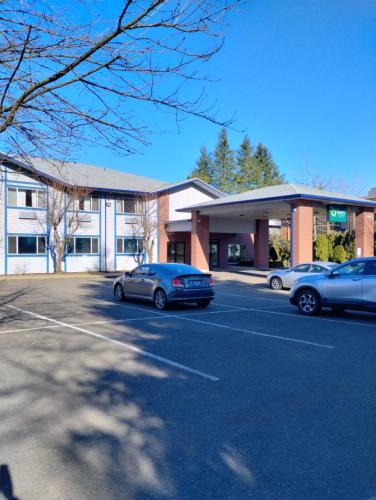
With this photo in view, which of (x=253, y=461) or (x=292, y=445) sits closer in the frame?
(x=253, y=461)

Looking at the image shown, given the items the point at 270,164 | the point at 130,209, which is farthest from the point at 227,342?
the point at 270,164

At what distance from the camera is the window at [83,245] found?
32.5 m

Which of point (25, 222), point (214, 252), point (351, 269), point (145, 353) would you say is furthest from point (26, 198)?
point (145, 353)

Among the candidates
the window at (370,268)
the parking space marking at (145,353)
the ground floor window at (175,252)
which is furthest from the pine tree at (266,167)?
the parking space marking at (145,353)

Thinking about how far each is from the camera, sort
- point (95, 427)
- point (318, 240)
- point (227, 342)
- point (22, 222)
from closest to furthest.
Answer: point (95, 427) → point (227, 342) → point (22, 222) → point (318, 240)

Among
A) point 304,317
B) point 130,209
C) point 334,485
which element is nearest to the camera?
point 334,485

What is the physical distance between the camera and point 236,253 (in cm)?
4297

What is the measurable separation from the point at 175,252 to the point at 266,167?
4406 centimetres

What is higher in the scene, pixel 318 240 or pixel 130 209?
pixel 130 209

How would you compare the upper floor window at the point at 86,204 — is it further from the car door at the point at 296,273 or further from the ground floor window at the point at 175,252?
the car door at the point at 296,273

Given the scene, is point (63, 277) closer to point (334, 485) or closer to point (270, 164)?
point (334, 485)

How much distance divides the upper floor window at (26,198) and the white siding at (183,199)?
1112 cm

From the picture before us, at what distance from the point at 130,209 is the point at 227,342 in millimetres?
28304

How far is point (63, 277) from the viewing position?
2780cm
